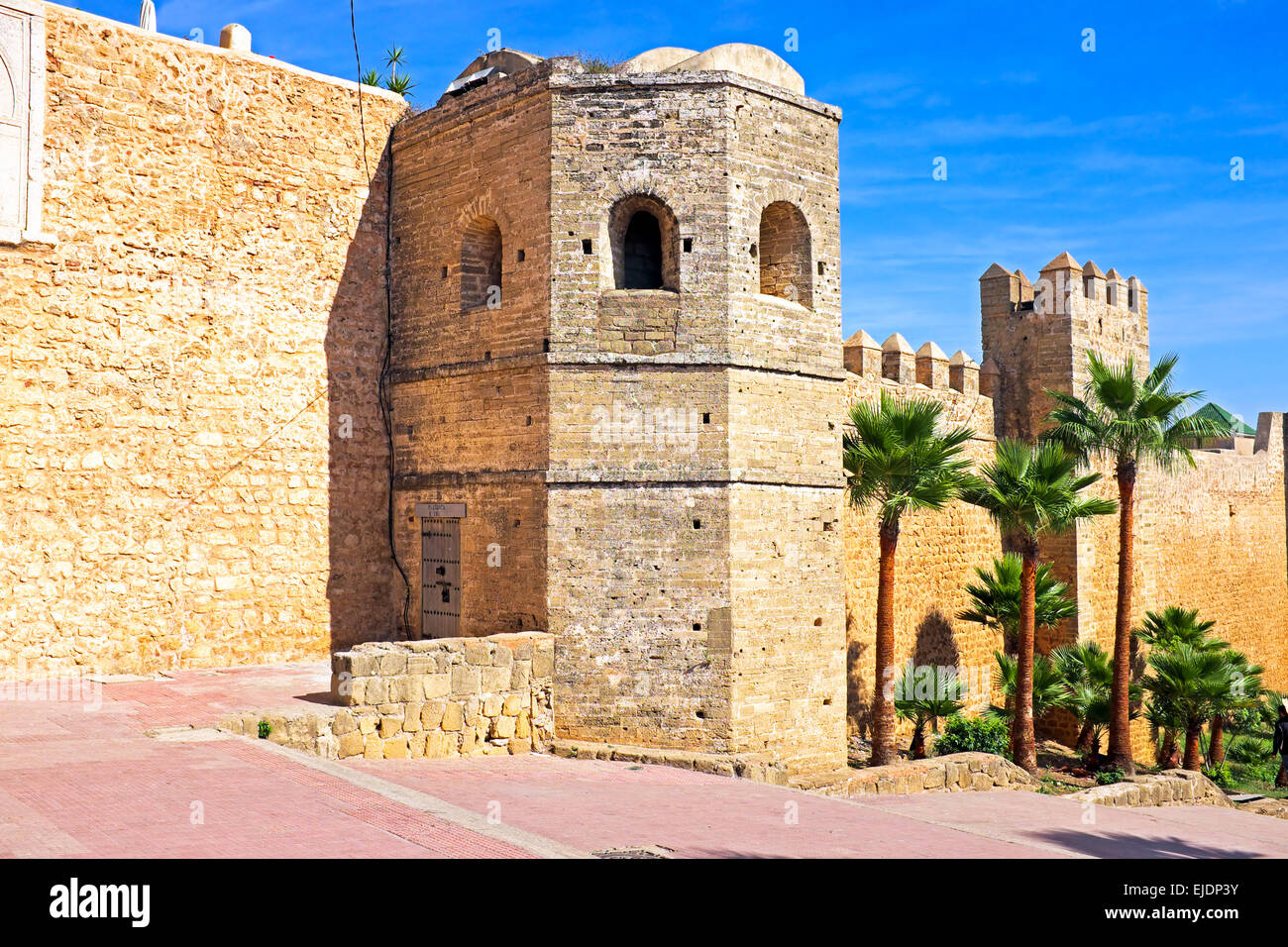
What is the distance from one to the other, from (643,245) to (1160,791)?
28.8 feet

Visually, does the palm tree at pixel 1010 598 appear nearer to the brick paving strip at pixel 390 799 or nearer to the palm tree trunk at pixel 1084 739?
the palm tree trunk at pixel 1084 739

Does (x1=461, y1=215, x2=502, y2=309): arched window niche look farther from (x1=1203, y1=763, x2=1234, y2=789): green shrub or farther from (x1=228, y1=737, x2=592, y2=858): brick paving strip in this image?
(x1=1203, y1=763, x2=1234, y2=789): green shrub

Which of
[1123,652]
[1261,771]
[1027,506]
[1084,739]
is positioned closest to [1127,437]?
[1027,506]

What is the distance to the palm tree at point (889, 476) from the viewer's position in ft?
44.9

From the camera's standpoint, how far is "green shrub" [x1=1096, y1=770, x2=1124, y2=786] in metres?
14.9

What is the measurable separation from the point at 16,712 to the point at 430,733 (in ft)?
11.0

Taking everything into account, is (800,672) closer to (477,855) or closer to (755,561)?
(755,561)

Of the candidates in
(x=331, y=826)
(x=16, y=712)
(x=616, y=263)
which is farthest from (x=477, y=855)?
(x=616, y=263)

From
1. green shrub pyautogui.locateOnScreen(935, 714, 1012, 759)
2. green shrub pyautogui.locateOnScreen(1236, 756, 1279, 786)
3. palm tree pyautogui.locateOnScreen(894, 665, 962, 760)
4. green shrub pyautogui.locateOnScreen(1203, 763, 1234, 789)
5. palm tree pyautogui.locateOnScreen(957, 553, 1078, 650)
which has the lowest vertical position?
green shrub pyautogui.locateOnScreen(1236, 756, 1279, 786)

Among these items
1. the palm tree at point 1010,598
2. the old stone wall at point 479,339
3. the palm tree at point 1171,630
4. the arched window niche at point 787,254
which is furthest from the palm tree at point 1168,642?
the old stone wall at point 479,339

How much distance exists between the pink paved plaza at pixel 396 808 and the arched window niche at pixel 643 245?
15.8 ft

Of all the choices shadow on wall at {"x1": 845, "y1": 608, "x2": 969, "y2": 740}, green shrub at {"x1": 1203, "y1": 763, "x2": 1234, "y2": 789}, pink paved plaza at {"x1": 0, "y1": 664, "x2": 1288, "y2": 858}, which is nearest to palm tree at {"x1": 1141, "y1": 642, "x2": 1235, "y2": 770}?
green shrub at {"x1": 1203, "y1": 763, "x2": 1234, "y2": 789}

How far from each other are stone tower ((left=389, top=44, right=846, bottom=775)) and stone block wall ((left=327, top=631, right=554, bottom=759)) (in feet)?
1.15

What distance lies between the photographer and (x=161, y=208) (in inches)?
469
